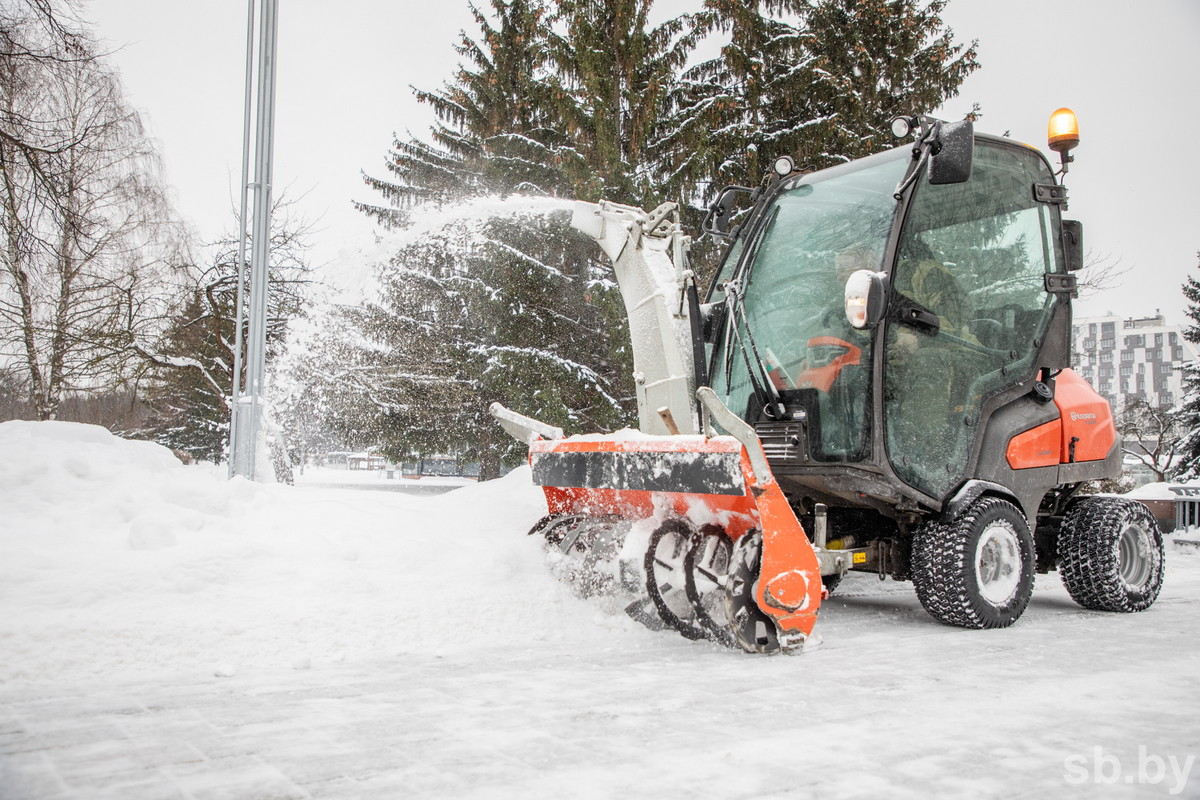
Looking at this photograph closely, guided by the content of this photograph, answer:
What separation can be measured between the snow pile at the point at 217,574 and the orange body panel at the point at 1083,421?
2.94m

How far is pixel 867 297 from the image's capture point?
416 cm

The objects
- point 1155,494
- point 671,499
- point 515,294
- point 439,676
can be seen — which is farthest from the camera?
point 515,294

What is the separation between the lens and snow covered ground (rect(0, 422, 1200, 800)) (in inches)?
93.6

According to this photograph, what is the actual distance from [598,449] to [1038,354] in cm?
262

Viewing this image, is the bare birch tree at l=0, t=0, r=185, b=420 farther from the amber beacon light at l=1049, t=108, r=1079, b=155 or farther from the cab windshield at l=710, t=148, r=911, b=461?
the amber beacon light at l=1049, t=108, r=1079, b=155

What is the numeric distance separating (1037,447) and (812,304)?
5.10ft

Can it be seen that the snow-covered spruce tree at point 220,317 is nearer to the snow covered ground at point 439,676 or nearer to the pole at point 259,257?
the pole at point 259,257

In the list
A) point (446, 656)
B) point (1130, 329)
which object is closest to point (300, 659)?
point (446, 656)

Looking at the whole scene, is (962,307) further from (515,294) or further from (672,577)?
(515,294)

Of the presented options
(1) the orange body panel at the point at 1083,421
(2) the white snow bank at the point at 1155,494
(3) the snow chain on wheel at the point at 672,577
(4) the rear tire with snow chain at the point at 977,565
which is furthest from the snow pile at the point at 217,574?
(2) the white snow bank at the point at 1155,494

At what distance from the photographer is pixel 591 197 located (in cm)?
1198

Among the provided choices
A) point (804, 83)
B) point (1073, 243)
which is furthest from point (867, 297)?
point (804, 83)
